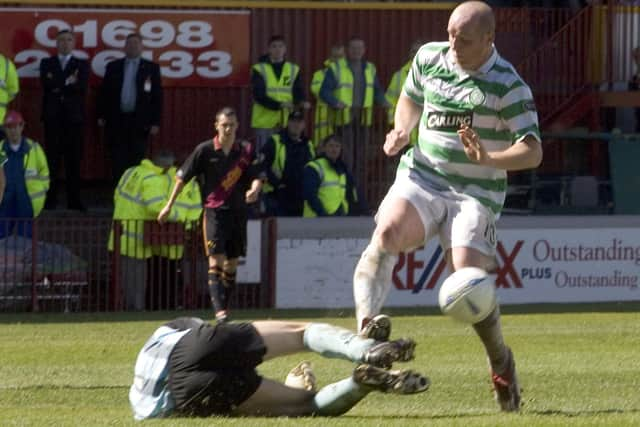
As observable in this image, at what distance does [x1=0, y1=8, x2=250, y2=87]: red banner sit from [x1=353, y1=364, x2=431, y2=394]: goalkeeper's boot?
13458 mm

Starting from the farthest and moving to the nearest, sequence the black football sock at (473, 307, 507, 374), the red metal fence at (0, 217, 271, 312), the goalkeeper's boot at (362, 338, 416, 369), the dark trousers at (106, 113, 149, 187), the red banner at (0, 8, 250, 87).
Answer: the red banner at (0, 8, 250, 87) < the dark trousers at (106, 113, 149, 187) < the red metal fence at (0, 217, 271, 312) < the black football sock at (473, 307, 507, 374) < the goalkeeper's boot at (362, 338, 416, 369)

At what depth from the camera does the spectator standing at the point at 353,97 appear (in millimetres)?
20688

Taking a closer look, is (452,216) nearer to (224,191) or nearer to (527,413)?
(527,413)

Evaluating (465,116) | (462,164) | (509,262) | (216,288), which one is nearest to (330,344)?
(462,164)

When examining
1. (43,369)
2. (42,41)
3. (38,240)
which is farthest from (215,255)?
(42,41)

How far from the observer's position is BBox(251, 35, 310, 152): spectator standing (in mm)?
20719

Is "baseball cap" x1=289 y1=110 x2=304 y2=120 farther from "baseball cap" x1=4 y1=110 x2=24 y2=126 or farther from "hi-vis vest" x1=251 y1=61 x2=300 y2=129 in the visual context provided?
"baseball cap" x1=4 y1=110 x2=24 y2=126

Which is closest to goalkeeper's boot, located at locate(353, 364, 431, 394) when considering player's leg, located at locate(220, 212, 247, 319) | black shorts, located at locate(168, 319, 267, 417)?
black shorts, located at locate(168, 319, 267, 417)

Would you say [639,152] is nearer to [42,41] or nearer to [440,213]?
[42,41]

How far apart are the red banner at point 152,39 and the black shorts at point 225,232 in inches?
Answer: 197

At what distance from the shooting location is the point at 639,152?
22.3 metres

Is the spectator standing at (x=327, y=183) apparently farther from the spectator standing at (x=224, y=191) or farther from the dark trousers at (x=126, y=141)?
the spectator standing at (x=224, y=191)

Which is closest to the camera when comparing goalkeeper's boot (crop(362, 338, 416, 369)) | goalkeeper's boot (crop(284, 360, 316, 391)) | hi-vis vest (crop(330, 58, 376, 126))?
goalkeeper's boot (crop(362, 338, 416, 369))

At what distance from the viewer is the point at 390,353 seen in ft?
26.9
